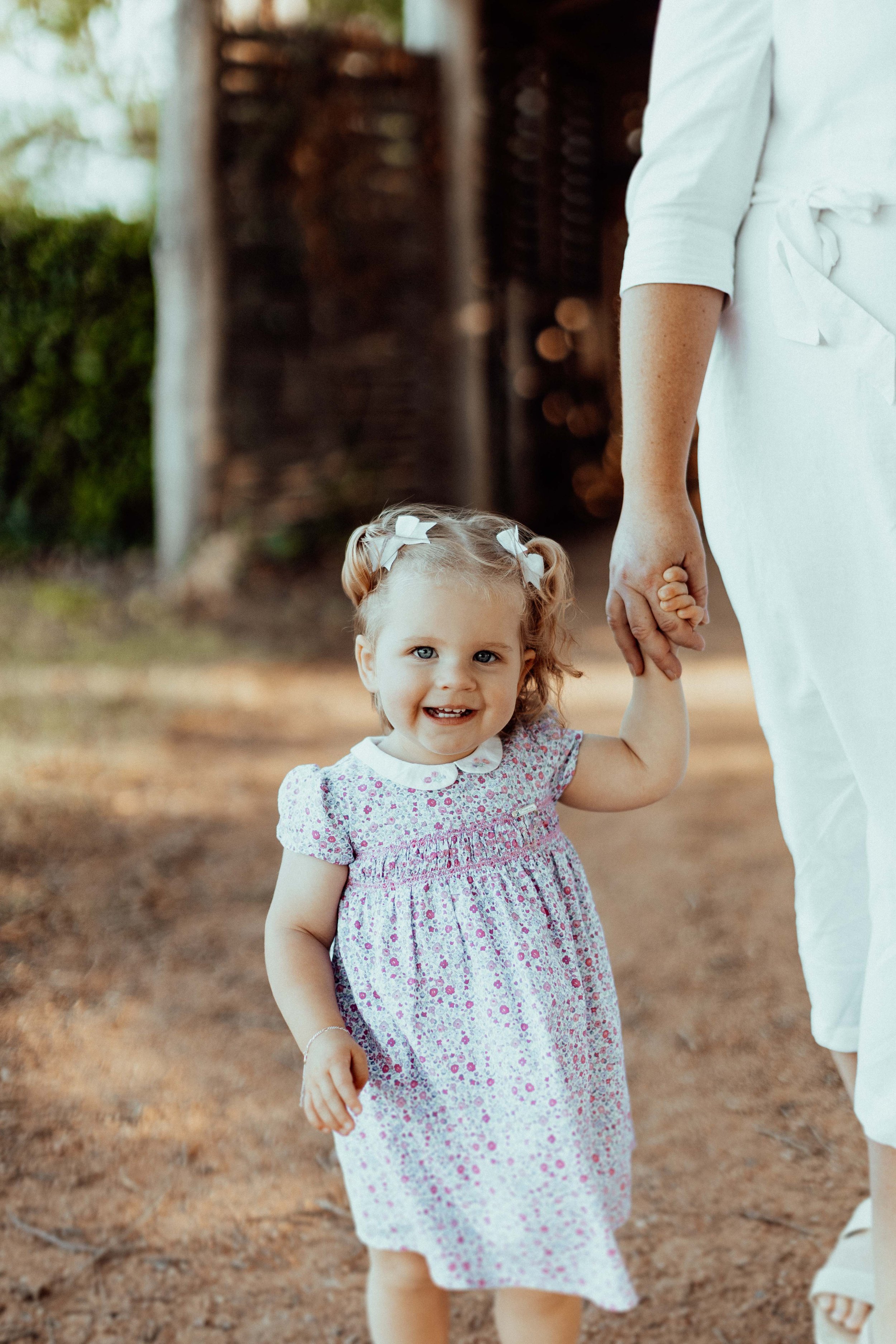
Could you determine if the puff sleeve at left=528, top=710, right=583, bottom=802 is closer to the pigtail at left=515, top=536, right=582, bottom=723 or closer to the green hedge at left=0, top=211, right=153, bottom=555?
the pigtail at left=515, top=536, right=582, bottom=723

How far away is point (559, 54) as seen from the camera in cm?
721

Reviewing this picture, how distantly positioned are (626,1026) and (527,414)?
212 inches

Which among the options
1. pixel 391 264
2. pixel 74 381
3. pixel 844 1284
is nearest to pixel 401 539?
pixel 844 1284

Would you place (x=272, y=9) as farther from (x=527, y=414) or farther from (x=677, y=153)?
(x=677, y=153)

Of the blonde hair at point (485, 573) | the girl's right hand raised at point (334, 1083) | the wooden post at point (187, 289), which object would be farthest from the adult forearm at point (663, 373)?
the wooden post at point (187, 289)

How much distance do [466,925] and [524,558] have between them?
0.39 meters

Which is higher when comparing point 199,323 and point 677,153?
point 199,323

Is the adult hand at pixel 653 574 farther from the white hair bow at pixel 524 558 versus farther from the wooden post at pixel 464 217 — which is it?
the wooden post at pixel 464 217

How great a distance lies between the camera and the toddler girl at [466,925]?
1.21 metres

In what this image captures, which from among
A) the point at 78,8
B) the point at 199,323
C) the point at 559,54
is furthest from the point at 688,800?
the point at 78,8

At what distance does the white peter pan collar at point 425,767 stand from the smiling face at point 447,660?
0.07 ft

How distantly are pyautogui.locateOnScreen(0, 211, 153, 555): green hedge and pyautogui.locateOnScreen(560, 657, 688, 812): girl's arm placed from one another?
20.3ft

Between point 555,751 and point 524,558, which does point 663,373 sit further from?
point 555,751

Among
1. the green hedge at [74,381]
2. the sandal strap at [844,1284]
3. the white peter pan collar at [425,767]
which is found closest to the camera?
the white peter pan collar at [425,767]
